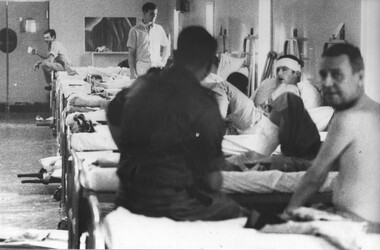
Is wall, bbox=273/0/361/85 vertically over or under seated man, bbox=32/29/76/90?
over

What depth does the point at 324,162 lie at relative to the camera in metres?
2.61

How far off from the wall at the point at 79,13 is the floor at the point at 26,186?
0.31 meters

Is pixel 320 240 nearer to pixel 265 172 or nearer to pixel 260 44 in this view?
pixel 265 172

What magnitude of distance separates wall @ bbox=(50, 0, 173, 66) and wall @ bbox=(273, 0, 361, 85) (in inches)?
11.8

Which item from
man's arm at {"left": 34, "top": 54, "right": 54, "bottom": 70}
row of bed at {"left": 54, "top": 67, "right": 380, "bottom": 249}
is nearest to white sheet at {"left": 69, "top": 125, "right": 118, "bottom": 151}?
row of bed at {"left": 54, "top": 67, "right": 380, "bottom": 249}

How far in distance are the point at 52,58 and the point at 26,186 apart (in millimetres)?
2398

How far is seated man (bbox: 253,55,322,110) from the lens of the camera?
102 inches

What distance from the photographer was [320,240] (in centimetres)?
259

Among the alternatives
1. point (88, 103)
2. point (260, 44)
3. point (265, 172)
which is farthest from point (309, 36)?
point (88, 103)

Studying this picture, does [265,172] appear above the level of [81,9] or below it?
below

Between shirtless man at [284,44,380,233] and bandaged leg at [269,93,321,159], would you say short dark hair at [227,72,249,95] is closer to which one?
bandaged leg at [269,93,321,159]

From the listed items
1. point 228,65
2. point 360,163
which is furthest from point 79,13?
point 360,163

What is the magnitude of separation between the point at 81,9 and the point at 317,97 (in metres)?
0.64

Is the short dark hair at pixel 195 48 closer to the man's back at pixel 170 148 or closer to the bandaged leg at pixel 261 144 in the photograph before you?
the man's back at pixel 170 148
